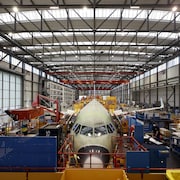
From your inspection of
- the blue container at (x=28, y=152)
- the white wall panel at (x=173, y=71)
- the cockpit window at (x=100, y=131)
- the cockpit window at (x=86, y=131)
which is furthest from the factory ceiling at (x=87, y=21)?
the blue container at (x=28, y=152)

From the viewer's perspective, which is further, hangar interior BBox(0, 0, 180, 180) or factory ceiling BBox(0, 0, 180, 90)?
hangar interior BBox(0, 0, 180, 180)

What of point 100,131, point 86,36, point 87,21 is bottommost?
point 100,131

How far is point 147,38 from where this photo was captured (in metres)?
36.7

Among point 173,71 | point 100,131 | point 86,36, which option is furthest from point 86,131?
point 173,71

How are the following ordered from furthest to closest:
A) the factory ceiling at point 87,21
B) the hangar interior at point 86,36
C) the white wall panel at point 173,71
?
the white wall panel at point 173,71
the hangar interior at point 86,36
the factory ceiling at point 87,21

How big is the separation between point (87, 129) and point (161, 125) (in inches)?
895

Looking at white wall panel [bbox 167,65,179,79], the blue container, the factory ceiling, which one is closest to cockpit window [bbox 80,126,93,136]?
the blue container

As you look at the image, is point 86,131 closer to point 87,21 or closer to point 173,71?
point 87,21

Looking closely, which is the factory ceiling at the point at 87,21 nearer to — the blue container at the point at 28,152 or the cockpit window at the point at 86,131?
the cockpit window at the point at 86,131

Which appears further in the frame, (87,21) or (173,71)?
(173,71)

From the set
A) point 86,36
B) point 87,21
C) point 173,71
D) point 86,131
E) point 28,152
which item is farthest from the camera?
point 173,71

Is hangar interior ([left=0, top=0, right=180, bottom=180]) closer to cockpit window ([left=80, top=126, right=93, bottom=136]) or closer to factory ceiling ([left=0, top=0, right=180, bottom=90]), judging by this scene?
factory ceiling ([left=0, top=0, right=180, bottom=90])

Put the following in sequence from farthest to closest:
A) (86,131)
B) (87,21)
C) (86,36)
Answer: (86,36) < (87,21) < (86,131)

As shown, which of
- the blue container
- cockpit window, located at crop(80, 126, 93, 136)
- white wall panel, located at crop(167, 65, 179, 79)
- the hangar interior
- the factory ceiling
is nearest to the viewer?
the blue container
